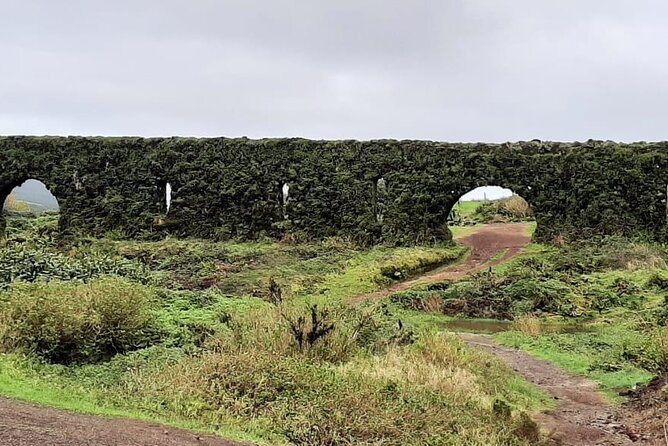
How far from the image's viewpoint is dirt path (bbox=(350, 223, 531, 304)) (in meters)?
20.3

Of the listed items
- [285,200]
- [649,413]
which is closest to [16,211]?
[285,200]

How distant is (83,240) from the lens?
26828 millimetres

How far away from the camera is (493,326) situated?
1627 centimetres

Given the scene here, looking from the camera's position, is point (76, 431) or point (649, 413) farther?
point (649, 413)

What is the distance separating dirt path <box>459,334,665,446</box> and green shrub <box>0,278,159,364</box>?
5570 millimetres

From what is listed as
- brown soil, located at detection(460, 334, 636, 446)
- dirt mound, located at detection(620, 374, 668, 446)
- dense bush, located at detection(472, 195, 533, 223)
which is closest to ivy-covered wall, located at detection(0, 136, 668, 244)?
dense bush, located at detection(472, 195, 533, 223)

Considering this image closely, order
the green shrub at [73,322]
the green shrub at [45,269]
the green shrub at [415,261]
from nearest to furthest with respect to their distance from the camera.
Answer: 1. the green shrub at [73,322]
2. the green shrub at [45,269]
3. the green shrub at [415,261]

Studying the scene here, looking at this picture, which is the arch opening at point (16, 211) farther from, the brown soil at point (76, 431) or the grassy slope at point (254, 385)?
the brown soil at point (76, 431)

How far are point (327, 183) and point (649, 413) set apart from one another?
18.5m

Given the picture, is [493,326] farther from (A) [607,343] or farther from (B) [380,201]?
(B) [380,201]

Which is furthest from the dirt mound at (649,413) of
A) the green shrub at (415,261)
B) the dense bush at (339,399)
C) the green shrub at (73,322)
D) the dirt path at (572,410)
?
the green shrub at (415,261)

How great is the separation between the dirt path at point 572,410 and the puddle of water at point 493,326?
2173 millimetres

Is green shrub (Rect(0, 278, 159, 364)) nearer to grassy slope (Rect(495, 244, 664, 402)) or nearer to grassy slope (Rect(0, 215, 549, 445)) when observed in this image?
grassy slope (Rect(0, 215, 549, 445))

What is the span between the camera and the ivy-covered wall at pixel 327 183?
24.9m
